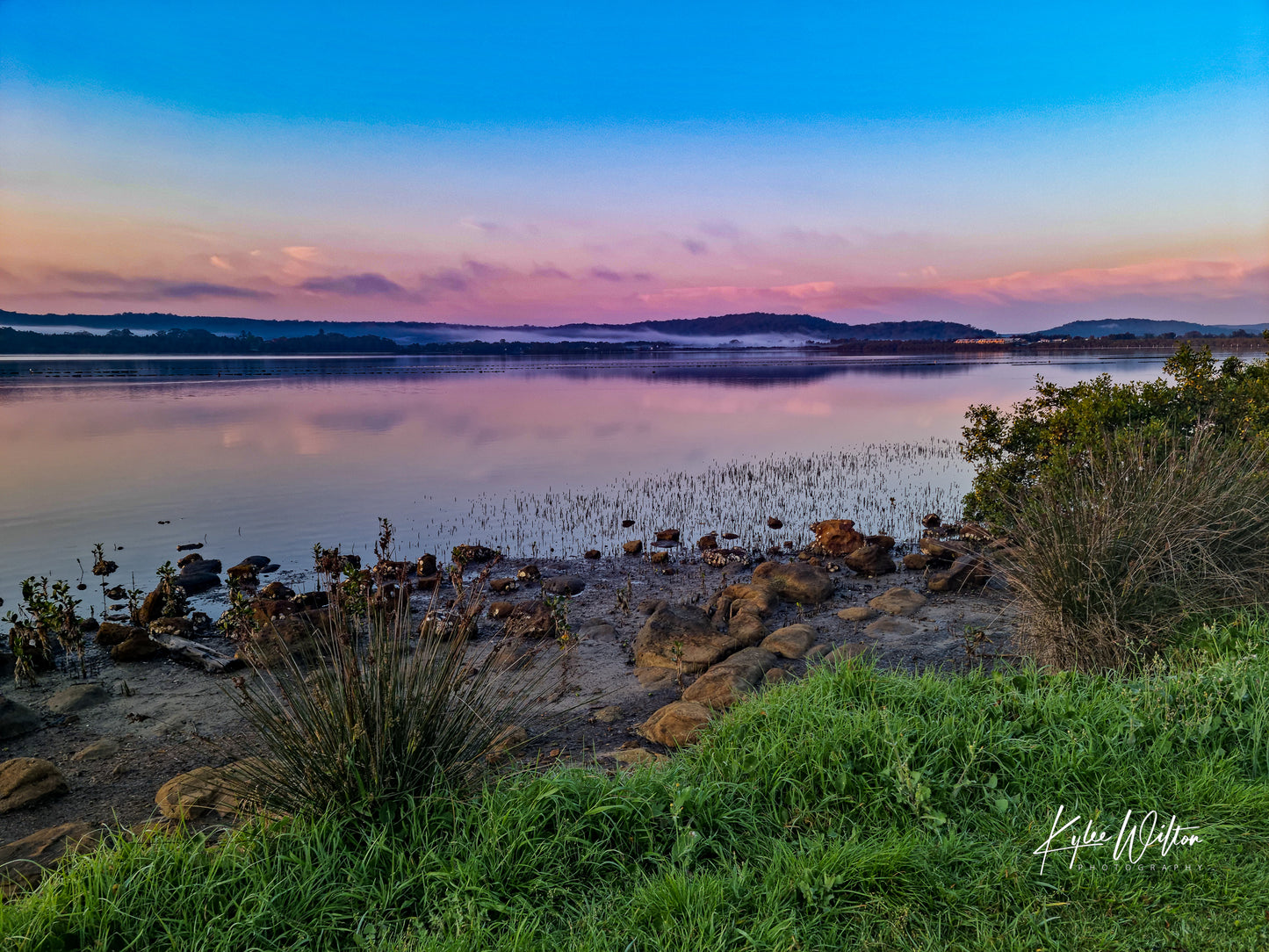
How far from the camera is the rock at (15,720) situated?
740 cm

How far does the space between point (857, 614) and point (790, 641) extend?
1.96 meters

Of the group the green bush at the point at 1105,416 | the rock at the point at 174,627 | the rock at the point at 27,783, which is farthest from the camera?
the green bush at the point at 1105,416

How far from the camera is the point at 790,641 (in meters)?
9.02

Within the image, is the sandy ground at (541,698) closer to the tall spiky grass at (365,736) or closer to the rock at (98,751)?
the rock at (98,751)

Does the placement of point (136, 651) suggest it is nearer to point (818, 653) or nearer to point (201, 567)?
point (201, 567)

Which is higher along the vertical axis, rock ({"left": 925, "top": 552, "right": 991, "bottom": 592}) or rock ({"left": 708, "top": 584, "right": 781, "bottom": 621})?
rock ({"left": 925, "top": 552, "right": 991, "bottom": 592})

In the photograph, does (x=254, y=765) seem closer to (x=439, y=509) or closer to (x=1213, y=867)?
(x=1213, y=867)

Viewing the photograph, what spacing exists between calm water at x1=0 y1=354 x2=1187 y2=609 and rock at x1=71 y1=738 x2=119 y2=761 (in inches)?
275

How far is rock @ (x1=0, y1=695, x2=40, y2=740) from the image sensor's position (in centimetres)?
740

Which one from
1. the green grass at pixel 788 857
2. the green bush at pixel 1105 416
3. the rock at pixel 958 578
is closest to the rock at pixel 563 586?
the rock at pixel 958 578

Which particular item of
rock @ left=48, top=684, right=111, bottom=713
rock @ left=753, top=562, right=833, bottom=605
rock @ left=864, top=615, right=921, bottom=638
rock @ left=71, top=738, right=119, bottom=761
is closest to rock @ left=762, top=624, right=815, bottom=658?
rock @ left=864, top=615, right=921, bottom=638

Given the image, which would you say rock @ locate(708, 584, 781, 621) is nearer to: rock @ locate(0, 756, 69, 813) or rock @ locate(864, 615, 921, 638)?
rock @ locate(864, 615, 921, 638)

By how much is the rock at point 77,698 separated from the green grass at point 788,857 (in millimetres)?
5069

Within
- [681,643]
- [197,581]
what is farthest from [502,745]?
[197,581]
